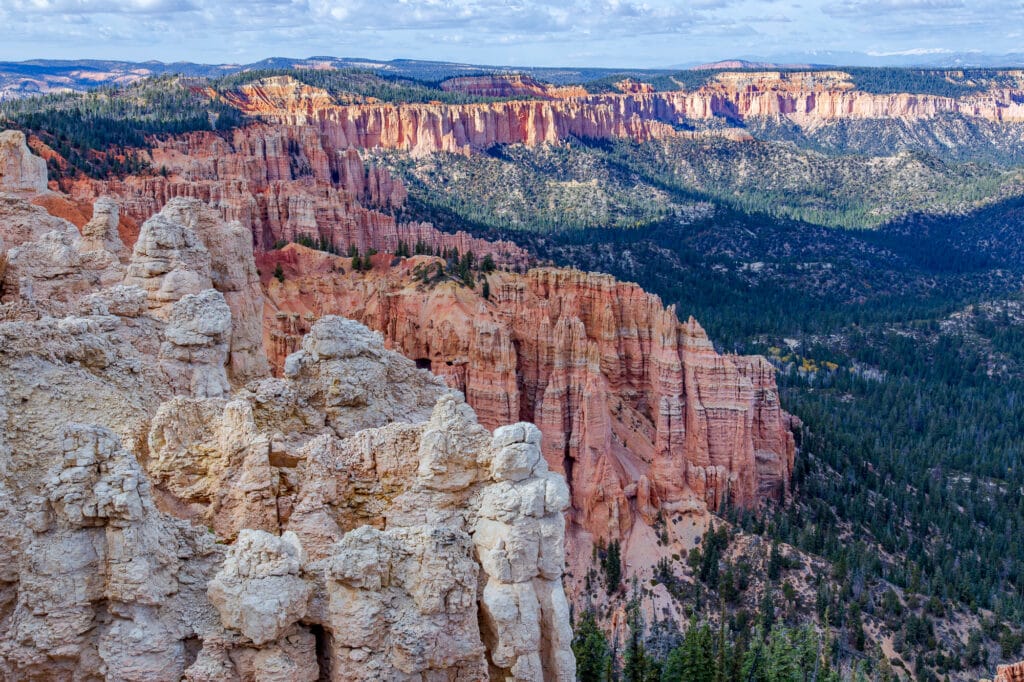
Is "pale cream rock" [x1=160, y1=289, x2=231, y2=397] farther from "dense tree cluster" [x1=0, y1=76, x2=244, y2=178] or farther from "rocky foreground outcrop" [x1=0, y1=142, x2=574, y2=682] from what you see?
"dense tree cluster" [x1=0, y1=76, x2=244, y2=178]

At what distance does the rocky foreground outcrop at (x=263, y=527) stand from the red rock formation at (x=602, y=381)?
2070cm

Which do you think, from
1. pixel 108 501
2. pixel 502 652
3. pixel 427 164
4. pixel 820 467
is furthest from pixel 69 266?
pixel 427 164

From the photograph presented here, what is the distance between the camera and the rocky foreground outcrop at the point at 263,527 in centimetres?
922

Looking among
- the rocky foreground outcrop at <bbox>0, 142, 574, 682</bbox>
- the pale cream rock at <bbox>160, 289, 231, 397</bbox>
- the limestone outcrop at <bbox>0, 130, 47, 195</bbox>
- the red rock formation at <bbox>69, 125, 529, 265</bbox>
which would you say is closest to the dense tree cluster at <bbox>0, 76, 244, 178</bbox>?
the red rock formation at <bbox>69, 125, 529, 265</bbox>

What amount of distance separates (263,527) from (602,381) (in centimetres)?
2545

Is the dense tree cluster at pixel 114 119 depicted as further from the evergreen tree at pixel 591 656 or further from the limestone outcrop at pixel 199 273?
the evergreen tree at pixel 591 656

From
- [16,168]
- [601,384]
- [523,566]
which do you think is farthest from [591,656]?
[16,168]

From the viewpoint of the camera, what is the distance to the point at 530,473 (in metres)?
10.9

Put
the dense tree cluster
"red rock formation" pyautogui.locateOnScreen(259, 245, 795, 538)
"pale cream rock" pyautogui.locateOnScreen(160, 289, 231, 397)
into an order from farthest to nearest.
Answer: the dense tree cluster, "red rock formation" pyautogui.locateOnScreen(259, 245, 795, 538), "pale cream rock" pyautogui.locateOnScreen(160, 289, 231, 397)

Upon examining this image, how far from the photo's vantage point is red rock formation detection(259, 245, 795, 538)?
35.2 metres

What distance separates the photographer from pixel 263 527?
11469mm

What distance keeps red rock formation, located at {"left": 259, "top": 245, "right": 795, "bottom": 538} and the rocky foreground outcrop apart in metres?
20.7

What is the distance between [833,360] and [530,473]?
73442 mm

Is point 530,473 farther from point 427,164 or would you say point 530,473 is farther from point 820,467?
point 427,164
